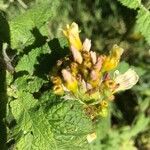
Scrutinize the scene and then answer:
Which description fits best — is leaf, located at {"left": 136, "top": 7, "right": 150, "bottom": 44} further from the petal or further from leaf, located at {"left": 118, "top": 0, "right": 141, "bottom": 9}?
the petal

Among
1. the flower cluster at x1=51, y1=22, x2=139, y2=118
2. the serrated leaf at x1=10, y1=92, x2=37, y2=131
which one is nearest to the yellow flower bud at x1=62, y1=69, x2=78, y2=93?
the flower cluster at x1=51, y1=22, x2=139, y2=118

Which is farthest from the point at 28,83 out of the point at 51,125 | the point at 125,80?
the point at 125,80

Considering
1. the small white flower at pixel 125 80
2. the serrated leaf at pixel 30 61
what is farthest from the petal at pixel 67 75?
the small white flower at pixel 125 80

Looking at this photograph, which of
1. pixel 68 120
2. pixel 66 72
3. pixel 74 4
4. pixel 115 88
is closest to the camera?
pixel 68 120

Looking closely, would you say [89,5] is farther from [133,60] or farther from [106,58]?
[106,58]

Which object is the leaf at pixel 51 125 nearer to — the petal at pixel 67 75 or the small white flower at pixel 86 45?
the petal at pixel 67 75

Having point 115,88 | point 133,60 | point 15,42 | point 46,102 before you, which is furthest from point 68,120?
point 133,60
